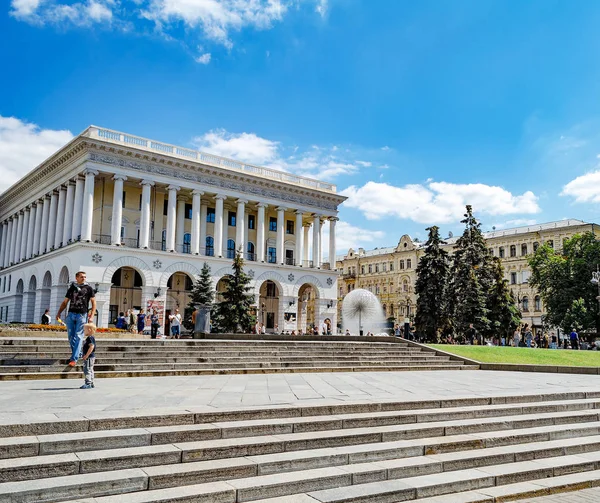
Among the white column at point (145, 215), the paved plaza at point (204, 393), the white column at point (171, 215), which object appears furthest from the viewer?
the white column at point (171, 215)

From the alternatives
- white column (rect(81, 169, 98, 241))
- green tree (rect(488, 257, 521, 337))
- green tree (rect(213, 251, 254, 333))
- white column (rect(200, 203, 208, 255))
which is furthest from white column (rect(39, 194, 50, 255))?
green tree (rect(488, 257, 521, 337))

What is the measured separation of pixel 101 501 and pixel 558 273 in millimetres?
53246

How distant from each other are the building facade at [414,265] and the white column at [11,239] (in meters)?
44.1

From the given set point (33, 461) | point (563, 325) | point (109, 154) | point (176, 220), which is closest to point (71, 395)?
point (33, 461)

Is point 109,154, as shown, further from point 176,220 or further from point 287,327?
point 287,327

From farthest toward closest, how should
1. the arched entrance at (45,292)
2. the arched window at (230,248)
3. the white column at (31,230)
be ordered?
1. the white column at (31,230)
2. the arched window at (230,248)
3. the arched entrance at (45,292)

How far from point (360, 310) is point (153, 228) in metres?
20.3

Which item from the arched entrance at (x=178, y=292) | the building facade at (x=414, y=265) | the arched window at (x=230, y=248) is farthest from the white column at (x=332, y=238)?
the arched entrance at (x=178, y=292)

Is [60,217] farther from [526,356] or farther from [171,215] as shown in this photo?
[526,356]

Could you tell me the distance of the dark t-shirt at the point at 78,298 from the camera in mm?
9828

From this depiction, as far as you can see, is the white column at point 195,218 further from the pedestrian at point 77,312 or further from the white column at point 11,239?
the pedestrian at point 77,312

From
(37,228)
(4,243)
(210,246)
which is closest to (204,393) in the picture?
(210,246)

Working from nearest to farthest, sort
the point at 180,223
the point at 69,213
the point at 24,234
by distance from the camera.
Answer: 1. the point at 69,213
2. the point at 180,223
3. the point at 24,234

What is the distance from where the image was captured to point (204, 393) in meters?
9.61
